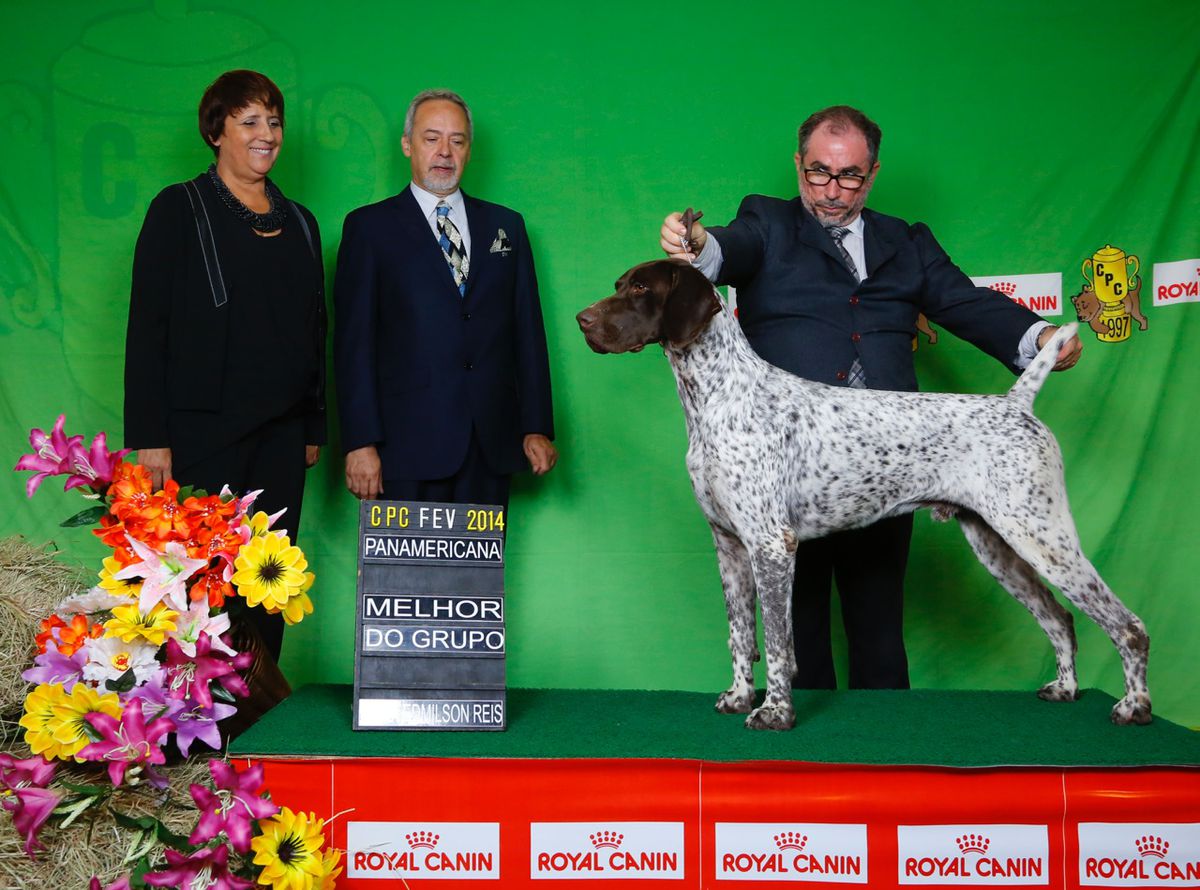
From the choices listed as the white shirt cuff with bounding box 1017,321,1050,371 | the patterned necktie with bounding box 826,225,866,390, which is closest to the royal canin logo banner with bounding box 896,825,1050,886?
the patterned necktie with bounding box 826,225,866,390

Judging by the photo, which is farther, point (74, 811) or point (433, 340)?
point (433, 340)

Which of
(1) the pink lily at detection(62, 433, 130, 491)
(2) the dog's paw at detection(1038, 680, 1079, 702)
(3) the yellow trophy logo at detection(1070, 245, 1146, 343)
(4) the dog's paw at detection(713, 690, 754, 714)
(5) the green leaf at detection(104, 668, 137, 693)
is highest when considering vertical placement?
(3) the yellow trophy logo at detection(1070, 245, 1146, 343)

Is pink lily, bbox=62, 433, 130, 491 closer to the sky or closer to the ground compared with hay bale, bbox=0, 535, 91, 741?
closer to the sky

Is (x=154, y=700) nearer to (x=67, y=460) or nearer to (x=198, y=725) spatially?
(x=198, y=725)

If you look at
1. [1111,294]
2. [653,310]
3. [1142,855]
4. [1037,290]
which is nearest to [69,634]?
[653,310]

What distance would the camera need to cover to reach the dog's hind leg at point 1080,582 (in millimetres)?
2482

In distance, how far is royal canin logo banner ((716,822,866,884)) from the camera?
Answer: 208 centimetres

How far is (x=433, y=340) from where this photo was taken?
320 cm

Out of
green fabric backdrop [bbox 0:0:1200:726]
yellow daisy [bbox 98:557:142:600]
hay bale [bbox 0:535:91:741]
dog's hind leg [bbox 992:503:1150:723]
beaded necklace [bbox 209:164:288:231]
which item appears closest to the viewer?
yellow daisy [bbox 98:557:142:600]

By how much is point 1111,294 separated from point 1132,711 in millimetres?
1896

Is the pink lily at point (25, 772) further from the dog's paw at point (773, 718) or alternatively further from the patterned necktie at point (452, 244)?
the patterned necktie at point (452, 244)

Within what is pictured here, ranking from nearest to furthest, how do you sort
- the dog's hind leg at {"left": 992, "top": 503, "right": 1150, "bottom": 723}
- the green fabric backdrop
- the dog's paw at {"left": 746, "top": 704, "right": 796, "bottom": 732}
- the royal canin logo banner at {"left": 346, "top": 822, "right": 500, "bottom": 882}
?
the royal canin logo banner at {"left": 346, "top": 822, "right": 500, "bottom": 882} → the dog's paw at {"left": 746, "top": 704, "right": 796, "bottom": 732} → the dog's hind leg at {"left": 992, "top": 503, "right": 1150, "bottom": 723} → the green fabric backdrop

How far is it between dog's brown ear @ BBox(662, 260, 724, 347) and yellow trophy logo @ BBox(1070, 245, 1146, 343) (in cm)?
205

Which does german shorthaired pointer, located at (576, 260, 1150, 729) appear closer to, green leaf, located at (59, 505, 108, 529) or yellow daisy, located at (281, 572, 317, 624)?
yellow daisy, located at (281, 572, 317, 624)
